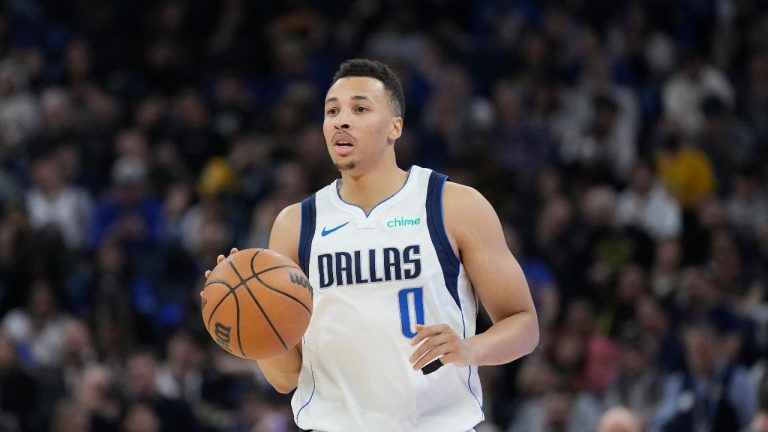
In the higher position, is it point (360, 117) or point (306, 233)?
point (360, 117)

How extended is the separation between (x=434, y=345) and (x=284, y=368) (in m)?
0.91

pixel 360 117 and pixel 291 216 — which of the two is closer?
pixel 360 117

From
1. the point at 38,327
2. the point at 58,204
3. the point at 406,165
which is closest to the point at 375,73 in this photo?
the point at 406,165

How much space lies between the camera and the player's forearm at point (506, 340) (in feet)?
15.9

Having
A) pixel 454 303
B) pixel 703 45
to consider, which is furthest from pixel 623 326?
pixel 454 303

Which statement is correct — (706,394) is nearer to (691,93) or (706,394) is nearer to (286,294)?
(691,93)

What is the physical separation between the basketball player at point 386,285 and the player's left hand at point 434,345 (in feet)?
0.60

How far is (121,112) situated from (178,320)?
125 inches

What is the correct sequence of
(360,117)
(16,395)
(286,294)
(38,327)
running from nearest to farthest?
(286,294)
(360,117)
(16,395)
(38,327)

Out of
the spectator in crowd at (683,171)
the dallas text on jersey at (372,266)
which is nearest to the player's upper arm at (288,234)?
the dallas text on jersey at (372,266)

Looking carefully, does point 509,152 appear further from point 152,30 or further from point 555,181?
point 152,30

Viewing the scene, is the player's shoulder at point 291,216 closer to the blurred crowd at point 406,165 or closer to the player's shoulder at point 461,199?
the player's shoulder at point 461,199

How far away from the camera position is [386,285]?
5.06 metres

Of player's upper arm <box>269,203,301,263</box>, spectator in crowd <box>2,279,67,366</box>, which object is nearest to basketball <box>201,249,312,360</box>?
player's upper arm <box>269,203,301,263</box>
